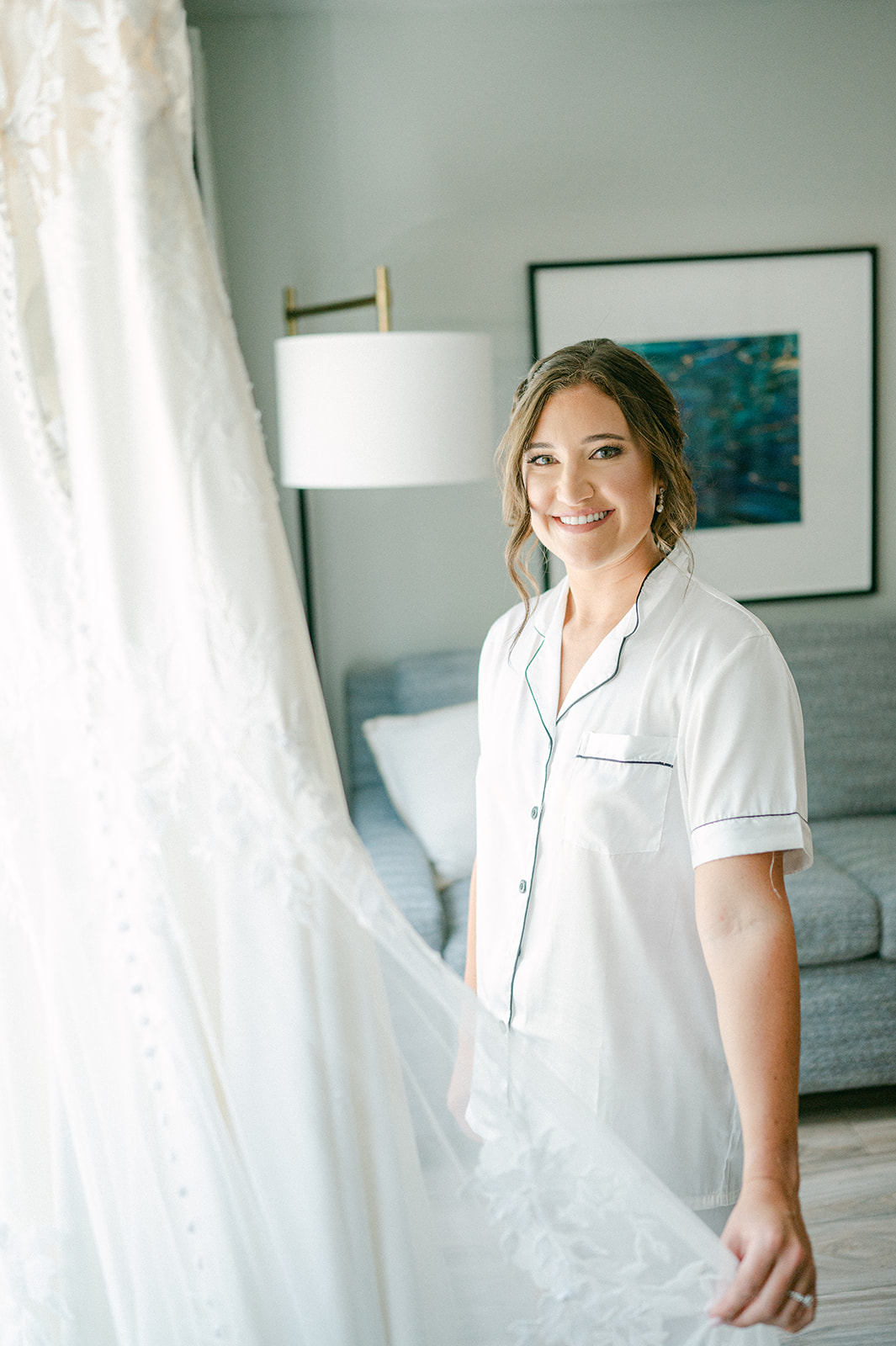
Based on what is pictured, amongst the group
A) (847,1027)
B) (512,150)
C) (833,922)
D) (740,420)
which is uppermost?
(512,150)

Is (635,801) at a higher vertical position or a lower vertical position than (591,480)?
lower

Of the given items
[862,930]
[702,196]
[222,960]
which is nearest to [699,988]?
[222,960]

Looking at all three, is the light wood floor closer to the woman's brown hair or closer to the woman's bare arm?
the woman's bare arm

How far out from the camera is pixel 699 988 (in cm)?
107

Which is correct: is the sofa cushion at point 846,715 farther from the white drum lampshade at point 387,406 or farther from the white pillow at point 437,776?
the white drum lampshade at point 387,406

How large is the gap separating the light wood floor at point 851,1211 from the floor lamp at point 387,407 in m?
1.56

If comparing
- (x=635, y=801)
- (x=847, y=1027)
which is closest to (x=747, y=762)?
(x=635, y=801)

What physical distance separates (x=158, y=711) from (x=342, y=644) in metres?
2.43

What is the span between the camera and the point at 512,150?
2.89 meters

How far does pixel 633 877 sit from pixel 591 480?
0.40 metres

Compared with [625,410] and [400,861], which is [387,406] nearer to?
[400,861]

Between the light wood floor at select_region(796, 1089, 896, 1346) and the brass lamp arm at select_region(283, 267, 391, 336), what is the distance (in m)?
1.95

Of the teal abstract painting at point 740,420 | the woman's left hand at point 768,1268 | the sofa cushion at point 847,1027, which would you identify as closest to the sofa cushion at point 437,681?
the teal abstract painting at point 740,420

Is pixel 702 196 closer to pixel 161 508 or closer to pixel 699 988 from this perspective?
pixel 699 988
